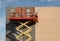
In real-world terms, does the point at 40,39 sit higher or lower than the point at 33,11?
lower

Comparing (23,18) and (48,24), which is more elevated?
(23,18)

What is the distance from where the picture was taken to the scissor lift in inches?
228

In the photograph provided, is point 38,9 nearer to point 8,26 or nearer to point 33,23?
point 33,23

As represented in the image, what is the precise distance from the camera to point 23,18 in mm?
5809

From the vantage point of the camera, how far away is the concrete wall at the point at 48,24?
5801mm

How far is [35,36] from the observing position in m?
5.83

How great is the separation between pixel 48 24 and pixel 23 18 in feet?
1.75

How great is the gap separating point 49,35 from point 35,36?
0.94 feet

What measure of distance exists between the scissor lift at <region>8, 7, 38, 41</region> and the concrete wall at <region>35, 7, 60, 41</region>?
0.44 ft

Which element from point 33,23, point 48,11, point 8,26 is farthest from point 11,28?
point 48,11

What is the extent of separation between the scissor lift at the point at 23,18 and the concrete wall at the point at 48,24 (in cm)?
13

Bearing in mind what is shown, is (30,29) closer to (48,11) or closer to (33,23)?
(33,23)

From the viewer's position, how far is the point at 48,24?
5863 mm

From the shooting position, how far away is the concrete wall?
580 centimetres
